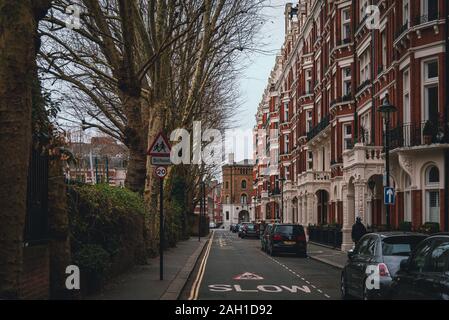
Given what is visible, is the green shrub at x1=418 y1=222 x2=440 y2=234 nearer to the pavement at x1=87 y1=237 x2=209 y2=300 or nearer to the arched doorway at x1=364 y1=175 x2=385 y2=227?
the arched doorway at x1=364 y1=175 x2=385 y2=227

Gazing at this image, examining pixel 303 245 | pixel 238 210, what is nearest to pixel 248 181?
pixel 238 210

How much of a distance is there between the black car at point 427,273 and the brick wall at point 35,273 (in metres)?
5.59

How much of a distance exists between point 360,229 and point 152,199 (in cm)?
855

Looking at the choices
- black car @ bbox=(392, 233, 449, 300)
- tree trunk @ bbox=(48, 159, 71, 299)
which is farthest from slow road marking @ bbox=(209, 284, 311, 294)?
black car @ bbox=(392, 233, 449, 300)

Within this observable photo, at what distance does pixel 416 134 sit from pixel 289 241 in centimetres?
991

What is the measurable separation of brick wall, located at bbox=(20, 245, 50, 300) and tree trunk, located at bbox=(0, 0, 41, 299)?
2156mm

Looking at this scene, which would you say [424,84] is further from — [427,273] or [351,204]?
[427,273]

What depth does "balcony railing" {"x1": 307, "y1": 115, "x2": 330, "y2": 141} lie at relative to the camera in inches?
1803

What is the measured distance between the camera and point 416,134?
81.9ft

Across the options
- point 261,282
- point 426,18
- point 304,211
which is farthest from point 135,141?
point 304,211

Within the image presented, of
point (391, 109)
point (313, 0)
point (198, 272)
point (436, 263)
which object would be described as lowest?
point (198, 272)

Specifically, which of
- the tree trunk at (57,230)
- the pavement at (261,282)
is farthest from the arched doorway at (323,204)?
the tree trunk at (57,230)
